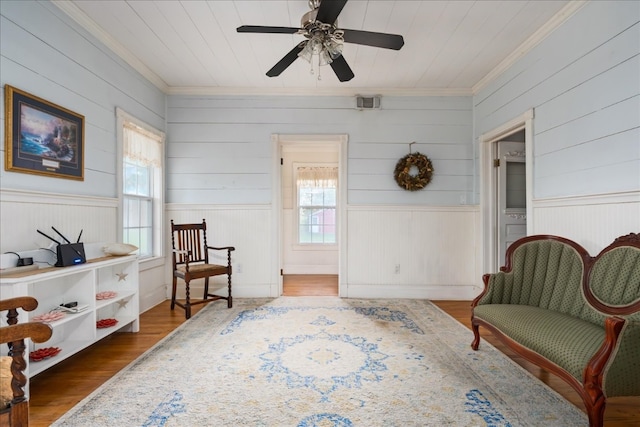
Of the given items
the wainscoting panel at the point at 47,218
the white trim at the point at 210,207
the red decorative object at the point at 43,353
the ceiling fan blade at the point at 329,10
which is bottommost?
the red decorative object at the point at 43,353

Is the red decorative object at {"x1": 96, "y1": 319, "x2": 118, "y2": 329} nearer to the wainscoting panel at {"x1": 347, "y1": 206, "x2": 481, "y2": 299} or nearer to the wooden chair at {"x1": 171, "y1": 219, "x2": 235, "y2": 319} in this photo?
the wooden chair at {"x1": 171, "y1": 219, "x2": 235, "y2": 319}

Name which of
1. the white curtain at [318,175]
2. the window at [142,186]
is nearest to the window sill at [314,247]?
the white curtain at [318,175]

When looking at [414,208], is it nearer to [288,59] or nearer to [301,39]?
[301,39]

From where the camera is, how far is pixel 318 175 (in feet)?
21.5

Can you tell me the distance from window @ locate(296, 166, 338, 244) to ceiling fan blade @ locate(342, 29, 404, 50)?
4.16 metres

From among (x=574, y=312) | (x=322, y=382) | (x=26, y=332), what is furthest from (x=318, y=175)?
(x=26, y=332)

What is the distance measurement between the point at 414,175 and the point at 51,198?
3783 mm

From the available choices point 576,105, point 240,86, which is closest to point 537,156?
point 576,105

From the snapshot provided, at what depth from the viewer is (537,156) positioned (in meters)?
3.16

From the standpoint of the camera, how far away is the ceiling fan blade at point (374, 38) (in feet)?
7.82

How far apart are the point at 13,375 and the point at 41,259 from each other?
137 centimetres

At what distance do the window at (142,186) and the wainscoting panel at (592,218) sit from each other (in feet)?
13.5

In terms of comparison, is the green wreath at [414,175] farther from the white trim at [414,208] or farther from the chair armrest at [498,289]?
the chair armrest at [498,289]

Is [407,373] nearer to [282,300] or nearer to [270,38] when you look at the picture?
[282,300]
